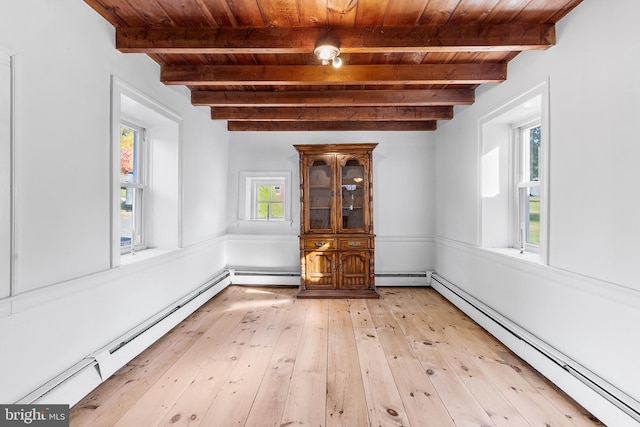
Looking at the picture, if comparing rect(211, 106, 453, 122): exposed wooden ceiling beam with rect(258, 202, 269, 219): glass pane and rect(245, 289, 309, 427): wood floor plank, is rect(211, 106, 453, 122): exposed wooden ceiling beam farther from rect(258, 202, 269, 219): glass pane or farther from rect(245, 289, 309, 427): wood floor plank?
rect(245, 289, 309, 427): wood floor plank

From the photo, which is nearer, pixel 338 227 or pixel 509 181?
pixel 509 181

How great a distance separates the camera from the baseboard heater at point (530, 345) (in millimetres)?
1637

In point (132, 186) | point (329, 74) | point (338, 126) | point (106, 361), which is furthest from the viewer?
point (338, 126)

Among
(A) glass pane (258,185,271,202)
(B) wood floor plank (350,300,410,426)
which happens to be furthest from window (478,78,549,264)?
(A) glass pane (258,185,271,202)

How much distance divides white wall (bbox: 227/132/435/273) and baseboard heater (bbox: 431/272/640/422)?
855 mm

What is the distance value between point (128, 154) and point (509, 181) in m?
3.85

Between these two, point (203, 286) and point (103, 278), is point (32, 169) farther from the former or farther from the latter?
point (203, 286)

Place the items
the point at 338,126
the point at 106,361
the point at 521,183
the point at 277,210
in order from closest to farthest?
the point at 106,361
the point at 521,183
the point at 338,126
the point at 277,210

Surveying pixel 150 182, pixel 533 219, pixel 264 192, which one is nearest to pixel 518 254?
pixel 533 219

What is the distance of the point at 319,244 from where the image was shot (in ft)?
13.6

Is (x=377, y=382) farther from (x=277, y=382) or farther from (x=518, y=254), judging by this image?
(x=518, y=254)

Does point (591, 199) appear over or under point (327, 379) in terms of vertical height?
over

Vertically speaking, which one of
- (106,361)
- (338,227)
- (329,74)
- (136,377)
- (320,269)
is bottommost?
(136,377)

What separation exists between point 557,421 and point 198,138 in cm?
398
